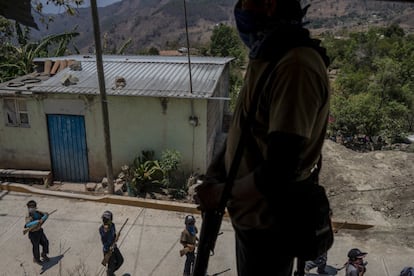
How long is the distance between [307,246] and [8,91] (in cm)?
1031

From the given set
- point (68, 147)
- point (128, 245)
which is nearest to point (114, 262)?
point (128, 245)

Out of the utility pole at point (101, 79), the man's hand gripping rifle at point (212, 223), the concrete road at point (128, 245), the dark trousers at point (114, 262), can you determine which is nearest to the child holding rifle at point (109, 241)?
the dark trousers at point (114, 262)

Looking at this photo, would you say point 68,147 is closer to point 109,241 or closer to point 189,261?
point 109,241

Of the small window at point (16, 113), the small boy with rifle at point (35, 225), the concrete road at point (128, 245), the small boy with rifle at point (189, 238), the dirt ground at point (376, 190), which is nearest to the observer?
the small boy with rifle at point (189, 238)

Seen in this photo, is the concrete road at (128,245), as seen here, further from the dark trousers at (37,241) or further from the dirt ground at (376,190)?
the dirt ground at (376,190)

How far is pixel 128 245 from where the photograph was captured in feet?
22.3

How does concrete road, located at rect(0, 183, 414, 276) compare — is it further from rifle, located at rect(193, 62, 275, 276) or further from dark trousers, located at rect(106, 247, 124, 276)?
A: rifle, located at rect(193, 62, 275, 276)

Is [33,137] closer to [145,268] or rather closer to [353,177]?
[145,268]

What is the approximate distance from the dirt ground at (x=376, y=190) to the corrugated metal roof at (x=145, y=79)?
12.5 feet

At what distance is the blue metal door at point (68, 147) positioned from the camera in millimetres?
10219

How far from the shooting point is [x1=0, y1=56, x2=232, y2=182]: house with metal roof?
31.7ft

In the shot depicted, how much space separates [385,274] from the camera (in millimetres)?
5965

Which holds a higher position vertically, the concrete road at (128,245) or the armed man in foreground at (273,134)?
the armed man in foreground at (273,134)

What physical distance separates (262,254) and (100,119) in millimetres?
9112
